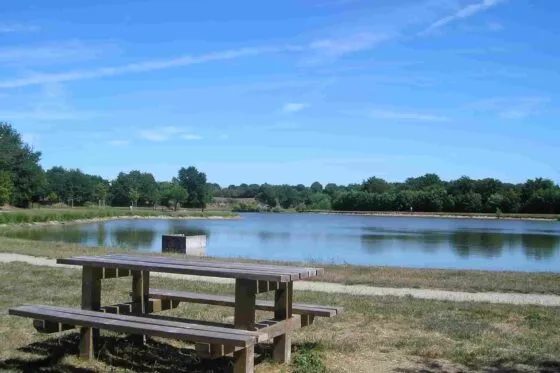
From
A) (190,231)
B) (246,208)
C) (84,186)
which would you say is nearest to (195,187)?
(246,208)

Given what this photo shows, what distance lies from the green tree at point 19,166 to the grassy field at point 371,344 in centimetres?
8004

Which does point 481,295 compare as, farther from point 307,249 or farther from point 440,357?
point 307,249

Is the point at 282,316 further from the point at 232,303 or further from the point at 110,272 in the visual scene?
the point at 110,272

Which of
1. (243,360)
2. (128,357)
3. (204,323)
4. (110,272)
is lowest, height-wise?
(128,357)

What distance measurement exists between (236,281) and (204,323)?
79 cm

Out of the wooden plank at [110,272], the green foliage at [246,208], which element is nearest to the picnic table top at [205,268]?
the wooden plank at [110,272]

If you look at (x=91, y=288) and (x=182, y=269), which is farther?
(x=91, y=288)

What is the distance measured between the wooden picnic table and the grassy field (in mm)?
303

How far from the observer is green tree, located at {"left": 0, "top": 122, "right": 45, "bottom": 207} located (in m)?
82.6

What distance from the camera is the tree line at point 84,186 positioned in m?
84.8

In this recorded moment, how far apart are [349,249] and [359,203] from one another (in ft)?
370

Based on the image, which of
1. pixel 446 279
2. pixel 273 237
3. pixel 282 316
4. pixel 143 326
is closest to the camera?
pixel 143 326

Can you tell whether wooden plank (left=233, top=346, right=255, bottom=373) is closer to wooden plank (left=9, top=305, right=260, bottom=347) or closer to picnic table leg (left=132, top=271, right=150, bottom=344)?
wooden plank (left=9, top=305, right=260, bottom=347)

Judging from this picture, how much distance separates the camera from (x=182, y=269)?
5.49 meters
